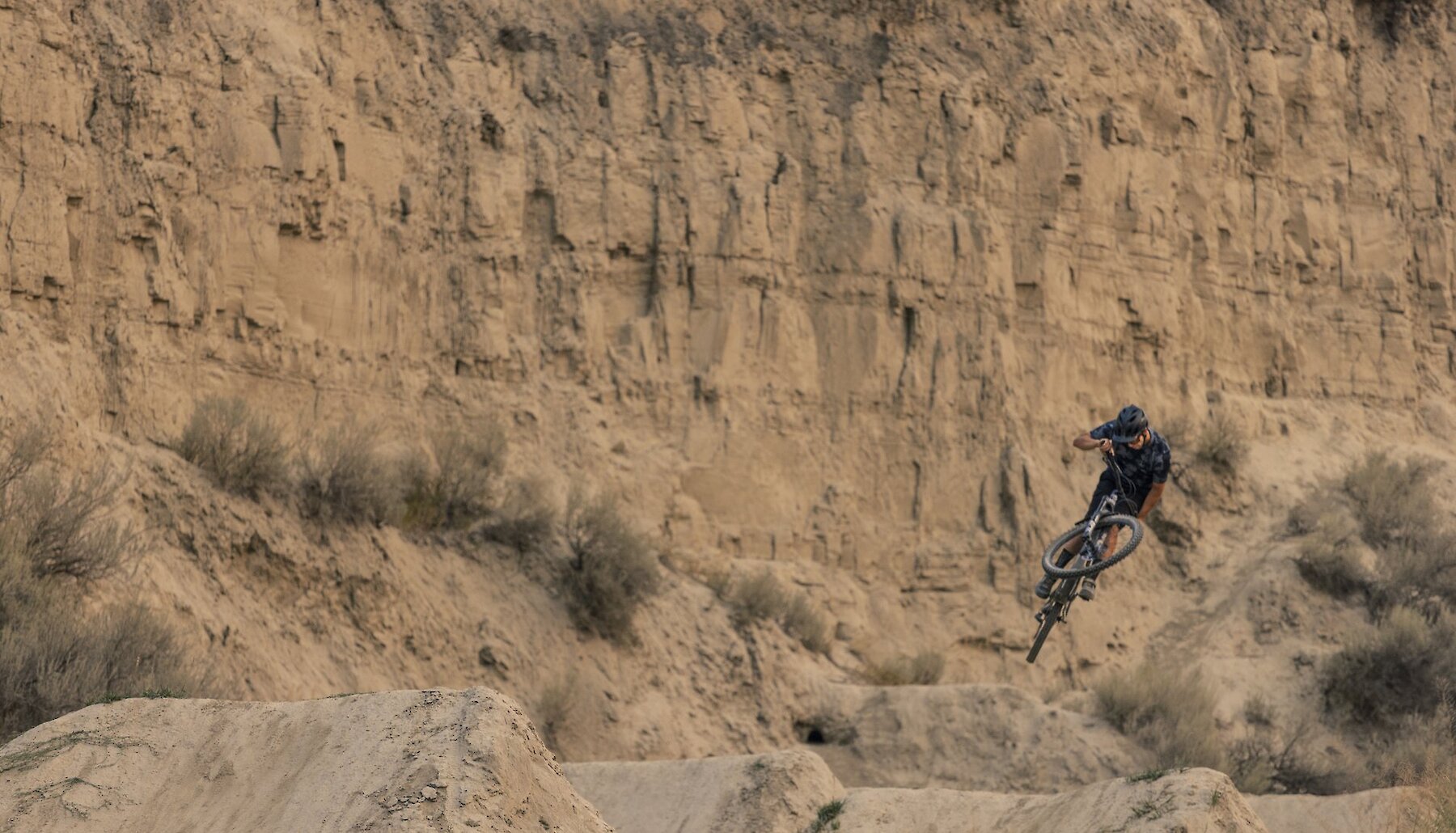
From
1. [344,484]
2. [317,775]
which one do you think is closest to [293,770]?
[317,775]

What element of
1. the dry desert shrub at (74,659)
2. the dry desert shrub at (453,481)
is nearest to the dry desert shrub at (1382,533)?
the dry desert shrub at (453,481)

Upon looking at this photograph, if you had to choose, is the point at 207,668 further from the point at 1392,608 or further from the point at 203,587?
the point at 1392,608

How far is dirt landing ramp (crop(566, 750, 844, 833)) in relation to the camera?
17359mm

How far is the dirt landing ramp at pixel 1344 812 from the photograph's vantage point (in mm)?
18859

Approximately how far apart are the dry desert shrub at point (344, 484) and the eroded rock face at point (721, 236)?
1562mm

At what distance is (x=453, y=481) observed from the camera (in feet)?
80.4

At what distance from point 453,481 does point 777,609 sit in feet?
14.5

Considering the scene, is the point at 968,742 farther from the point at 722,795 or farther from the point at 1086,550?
the point at 1086,550

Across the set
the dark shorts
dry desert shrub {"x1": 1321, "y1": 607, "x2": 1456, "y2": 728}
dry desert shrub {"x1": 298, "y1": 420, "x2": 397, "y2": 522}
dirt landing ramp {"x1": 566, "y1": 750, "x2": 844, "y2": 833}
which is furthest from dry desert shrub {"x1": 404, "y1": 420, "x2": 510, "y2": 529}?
dry desert shrub {"x1": 1321, "y1": 607, "x2": 1456, "y2": 728}

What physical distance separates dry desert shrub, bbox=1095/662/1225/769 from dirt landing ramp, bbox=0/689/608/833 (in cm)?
1370

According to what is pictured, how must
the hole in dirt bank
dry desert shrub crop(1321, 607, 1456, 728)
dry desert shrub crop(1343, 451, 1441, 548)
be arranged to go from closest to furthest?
the hole in dirt bank, dry desert shrub crop(1321, 607, 1456, 728), dry desert shrub crop(1343, 451, 1441, 548)

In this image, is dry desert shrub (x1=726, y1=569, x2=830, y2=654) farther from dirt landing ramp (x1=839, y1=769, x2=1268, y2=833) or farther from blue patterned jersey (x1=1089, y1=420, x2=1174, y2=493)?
blue patterned jersey (x1=1089, y1=420, x2=1174, y2=493)

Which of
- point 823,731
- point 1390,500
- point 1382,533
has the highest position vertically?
point 1390,500

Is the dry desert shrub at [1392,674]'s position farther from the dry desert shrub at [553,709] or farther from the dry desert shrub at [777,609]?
the dry desert shrub at [553,709]
